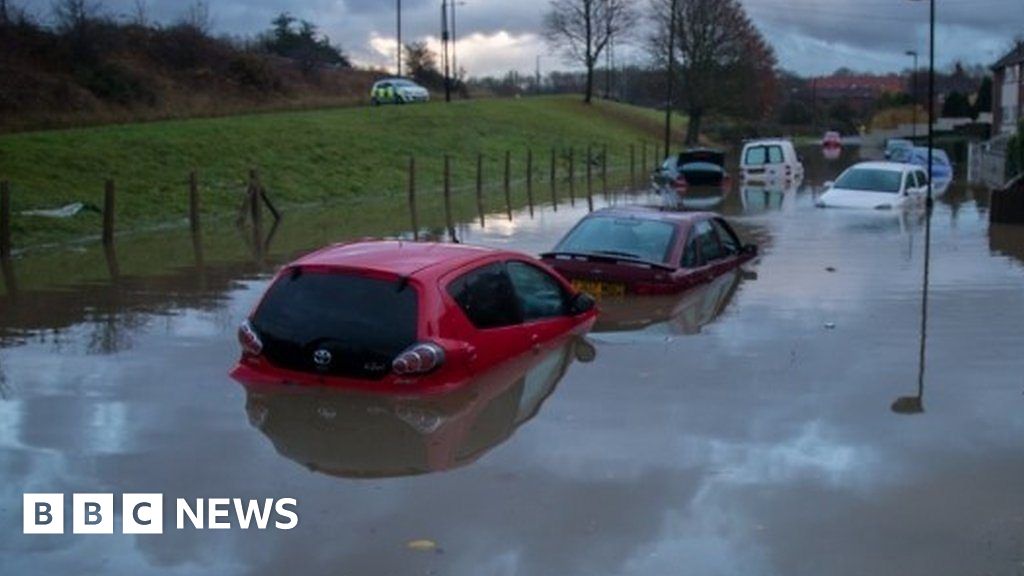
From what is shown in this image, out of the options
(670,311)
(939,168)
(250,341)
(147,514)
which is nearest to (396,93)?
(939,168)

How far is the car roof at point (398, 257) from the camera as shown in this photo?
10.1 meters

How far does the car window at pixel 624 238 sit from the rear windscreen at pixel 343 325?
6494 mm

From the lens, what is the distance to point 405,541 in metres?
7.08

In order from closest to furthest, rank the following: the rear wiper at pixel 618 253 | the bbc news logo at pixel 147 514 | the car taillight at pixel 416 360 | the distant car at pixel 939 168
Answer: the bbc news logo at pixel 147 514 < the car taillight at pixel 416 360 < the rear wiper at pixel 618 253 < the distant car at pixel 939 168

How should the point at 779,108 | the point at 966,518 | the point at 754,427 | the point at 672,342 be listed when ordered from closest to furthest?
the point at 966,518 → the point at 754,427 → the point at 672,342 → the point at 779,108

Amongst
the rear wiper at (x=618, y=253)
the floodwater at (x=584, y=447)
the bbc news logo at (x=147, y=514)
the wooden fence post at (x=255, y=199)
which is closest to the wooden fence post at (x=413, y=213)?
the wooden fence post at (x=255, y=199)

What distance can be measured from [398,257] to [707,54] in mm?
71860

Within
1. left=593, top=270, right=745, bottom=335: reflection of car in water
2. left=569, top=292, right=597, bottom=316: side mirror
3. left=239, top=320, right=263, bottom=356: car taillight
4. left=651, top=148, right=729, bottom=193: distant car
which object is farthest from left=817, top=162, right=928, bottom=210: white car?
left=239, top=320, right=263, bottom=356: car taillight

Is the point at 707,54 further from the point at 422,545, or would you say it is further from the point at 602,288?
the point at 422,545

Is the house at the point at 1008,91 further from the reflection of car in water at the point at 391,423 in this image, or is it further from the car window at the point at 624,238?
the reflection of car in water at the point at 391,423

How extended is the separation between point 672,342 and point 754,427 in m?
3.68

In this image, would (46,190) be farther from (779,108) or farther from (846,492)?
(779,108)

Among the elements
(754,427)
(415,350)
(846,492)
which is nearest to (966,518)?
(846,492)

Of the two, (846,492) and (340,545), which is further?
(846,492)
